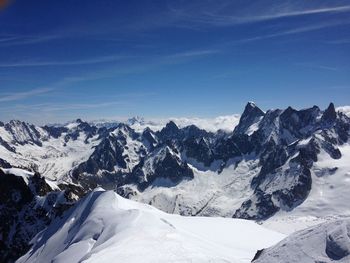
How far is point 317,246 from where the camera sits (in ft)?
115

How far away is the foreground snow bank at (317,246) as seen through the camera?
3256cm

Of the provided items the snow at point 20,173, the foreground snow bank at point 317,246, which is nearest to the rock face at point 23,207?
the snow at point 20,173

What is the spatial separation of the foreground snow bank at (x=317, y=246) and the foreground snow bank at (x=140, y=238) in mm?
9930

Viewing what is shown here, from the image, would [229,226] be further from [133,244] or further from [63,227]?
[63,227]

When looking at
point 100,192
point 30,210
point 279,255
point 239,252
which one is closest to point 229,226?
point 239,252

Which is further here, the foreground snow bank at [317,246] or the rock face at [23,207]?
the rock face at [23,207]

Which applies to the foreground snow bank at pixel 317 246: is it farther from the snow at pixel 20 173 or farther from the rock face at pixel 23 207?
the snow at pixel 20 173

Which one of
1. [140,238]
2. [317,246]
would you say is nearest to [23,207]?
[140,238]

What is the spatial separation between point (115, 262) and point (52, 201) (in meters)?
118

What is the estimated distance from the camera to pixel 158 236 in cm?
6116

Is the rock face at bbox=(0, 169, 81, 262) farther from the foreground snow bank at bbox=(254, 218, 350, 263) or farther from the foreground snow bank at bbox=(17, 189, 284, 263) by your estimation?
the foreground snow bank at bbox=(254, 218, 350, 263)

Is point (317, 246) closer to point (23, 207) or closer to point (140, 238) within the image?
point (140, 238)

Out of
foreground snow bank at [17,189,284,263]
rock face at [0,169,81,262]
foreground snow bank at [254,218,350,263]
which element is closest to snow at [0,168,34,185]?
rock face at [0,169,81,262]

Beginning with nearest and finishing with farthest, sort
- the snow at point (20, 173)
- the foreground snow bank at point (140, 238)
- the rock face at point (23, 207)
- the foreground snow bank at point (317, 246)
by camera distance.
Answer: the foreground snow bank at point (317, 246)
the foreground snow bank at point (140, 238)
the rock face at point (23, 207)
the snow at point (20, 173)
